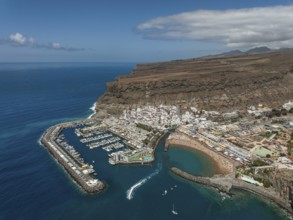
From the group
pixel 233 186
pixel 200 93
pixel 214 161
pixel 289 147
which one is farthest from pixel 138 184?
pixel 200 93

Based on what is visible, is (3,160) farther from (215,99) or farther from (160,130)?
(215,99)

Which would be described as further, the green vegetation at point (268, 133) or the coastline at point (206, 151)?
the green vegetation at point (268, 133)

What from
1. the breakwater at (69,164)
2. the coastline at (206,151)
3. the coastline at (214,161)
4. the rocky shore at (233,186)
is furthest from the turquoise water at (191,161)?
the breakwater at (69,164)

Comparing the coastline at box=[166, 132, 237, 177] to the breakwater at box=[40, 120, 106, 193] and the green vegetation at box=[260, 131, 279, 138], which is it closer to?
the green vegetation at box=[260, 131, 279, 138]

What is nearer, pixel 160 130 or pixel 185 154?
pixel 185 154

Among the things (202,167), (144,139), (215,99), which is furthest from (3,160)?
(215,99)

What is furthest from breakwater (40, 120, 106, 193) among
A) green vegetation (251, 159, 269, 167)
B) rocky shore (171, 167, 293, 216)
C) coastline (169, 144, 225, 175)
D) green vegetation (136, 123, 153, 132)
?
green vegetation (251, 159, 269, 167)

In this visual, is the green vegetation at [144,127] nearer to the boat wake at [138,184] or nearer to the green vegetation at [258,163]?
the boat wake at [138,184]

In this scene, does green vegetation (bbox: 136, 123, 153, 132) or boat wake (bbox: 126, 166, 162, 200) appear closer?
A: boat wake (bbox: 126, 166, 162, 200)
